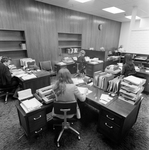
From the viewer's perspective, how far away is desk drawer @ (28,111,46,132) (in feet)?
5.12

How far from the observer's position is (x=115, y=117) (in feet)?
4.92

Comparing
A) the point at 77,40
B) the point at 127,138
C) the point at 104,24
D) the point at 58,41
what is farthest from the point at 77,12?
the point at 127,138

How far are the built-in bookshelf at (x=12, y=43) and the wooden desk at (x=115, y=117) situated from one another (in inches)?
134

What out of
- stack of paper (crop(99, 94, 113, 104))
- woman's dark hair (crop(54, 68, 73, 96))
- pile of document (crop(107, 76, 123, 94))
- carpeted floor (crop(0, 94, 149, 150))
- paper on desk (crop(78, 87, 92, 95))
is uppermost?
woman's dark hair (crop(54, 68, 73, 96))

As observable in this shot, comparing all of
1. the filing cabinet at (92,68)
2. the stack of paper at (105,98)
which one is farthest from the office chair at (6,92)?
the filing cabinet at (92,68)

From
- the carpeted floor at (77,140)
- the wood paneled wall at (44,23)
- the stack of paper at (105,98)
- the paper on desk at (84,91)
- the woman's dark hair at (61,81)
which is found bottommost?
the carpeted floor at (77,140)

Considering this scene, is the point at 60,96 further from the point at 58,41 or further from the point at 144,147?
the point at 58,41

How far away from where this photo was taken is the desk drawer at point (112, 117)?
4.80 ft

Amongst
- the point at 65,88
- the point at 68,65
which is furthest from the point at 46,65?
the point at 65,88

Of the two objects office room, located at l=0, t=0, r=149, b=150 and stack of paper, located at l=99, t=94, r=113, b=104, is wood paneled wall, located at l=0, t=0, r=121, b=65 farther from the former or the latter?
stack of paper, located at l=99, t=94, r=113, b=104

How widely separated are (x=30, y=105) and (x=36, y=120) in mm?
262

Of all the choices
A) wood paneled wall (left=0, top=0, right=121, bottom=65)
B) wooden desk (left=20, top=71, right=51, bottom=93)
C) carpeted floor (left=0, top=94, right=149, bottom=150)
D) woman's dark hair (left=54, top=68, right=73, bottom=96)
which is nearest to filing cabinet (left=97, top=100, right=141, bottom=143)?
carpeted floor (left=0, top=94, right=149, bottom=150)

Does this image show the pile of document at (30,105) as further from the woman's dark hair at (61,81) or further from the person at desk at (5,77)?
the person at desk at (5,77)

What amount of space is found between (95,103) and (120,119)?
0.43 m
